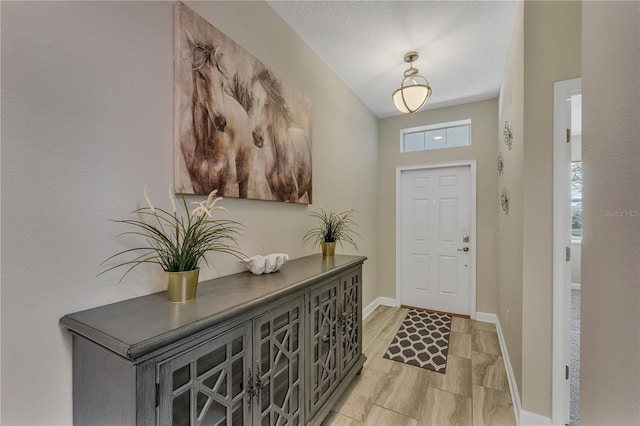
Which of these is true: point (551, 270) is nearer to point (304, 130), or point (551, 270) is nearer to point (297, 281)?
point (297, 281)

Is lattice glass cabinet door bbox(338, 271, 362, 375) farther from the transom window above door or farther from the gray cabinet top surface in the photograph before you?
the transom window above door

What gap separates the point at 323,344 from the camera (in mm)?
1714

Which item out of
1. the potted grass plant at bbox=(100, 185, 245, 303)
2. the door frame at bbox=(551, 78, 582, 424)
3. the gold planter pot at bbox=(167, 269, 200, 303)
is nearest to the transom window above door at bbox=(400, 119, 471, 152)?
the door frame at bbox=(551, 78, 582, 424)

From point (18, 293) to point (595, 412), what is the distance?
168 cm

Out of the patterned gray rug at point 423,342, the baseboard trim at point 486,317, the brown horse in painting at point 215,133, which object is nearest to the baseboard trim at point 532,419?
the patterned gray rug at point 423,342

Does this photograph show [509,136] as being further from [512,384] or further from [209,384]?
[209,384]

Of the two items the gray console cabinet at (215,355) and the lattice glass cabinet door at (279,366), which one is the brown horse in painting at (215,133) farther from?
the lattice glass cabinet door at (279,366)

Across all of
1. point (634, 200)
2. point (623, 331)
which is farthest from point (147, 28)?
point (623, 331)

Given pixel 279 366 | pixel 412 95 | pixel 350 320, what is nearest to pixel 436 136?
pixel 412 95

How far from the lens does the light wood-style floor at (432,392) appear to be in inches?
68.7

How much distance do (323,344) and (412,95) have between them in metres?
2.15

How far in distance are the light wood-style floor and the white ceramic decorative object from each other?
109 cm

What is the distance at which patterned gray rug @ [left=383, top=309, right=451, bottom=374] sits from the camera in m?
2.40

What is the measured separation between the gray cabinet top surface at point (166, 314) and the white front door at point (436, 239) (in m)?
2.76
